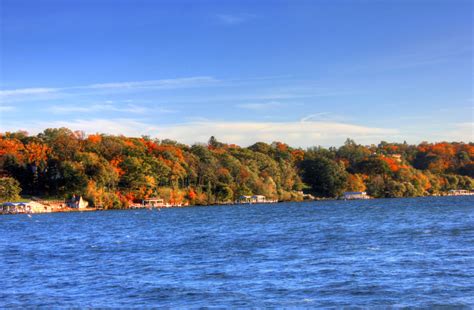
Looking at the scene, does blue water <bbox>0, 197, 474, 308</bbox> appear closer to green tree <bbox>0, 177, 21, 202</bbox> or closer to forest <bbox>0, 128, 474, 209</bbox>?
green tree <bbox>0, 177, 21, 202</bbox>

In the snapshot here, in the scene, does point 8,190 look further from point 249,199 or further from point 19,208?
point 249,199

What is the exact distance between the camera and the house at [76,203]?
141 meters

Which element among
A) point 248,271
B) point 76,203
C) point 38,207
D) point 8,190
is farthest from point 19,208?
point 248,271

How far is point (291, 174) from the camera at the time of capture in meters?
196

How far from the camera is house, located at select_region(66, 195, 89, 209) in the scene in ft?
462

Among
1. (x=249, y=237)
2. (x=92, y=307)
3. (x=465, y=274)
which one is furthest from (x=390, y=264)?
(x=249, y=237)

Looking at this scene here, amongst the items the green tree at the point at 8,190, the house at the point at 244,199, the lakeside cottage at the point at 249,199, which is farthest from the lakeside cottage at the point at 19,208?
the lakeside cottage at the point at 249,199

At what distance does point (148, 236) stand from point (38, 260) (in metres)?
19.8

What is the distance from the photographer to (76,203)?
14112 cm

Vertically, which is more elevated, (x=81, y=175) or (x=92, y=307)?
(x=81, y=175)

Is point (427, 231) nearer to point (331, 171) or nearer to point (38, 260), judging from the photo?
point (38, 260)

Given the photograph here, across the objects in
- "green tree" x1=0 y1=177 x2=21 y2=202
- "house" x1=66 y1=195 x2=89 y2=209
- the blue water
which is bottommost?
the blue water

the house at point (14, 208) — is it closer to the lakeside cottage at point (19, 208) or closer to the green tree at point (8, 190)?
the lakeside cottage at point (19, 208)

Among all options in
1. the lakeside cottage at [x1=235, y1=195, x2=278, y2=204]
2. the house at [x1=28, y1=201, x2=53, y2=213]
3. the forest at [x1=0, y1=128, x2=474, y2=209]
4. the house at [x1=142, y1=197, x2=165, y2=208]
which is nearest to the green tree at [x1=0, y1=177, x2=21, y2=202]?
the forest at [x1=0, y1=128, x2=474, y2=209]
